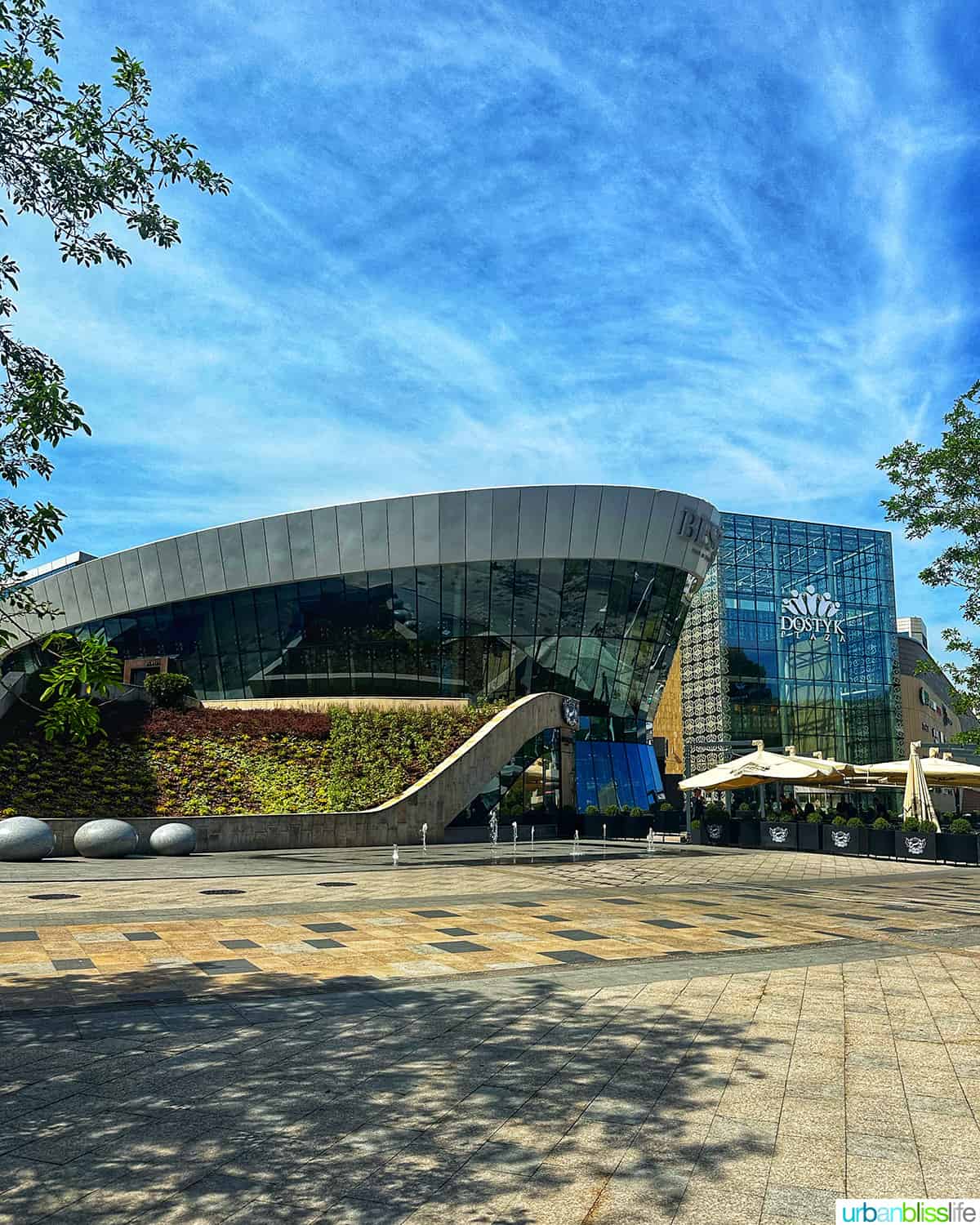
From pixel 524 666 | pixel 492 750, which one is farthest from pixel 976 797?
pixel 492 750

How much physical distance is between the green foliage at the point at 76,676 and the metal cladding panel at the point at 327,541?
115 ft

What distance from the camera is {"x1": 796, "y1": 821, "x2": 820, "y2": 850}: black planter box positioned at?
2850 centimetres

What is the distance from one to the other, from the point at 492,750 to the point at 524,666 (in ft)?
28.5

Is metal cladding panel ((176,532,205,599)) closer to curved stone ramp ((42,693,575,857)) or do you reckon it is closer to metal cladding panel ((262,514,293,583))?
metal cladding panel ((262,514,293,583))

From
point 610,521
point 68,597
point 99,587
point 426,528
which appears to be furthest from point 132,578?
point 610,521

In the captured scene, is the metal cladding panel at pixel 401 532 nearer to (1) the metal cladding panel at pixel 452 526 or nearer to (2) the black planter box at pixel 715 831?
(1) the metal cladding panel at pixel 452 526

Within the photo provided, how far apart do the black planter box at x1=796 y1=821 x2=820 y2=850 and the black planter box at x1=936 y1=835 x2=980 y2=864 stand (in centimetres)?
420

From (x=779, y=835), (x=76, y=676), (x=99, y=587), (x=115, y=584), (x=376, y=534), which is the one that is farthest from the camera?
(x=99, y=587)

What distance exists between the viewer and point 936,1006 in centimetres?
856

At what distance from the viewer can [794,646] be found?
75.1 metres

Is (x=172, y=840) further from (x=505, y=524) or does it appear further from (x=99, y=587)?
(x=99, y=587)

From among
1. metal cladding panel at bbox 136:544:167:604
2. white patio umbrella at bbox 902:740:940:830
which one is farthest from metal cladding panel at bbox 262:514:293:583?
white patio umbrella at bbox 902:740:940:830

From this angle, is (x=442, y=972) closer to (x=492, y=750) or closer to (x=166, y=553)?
(x=492, y=750)

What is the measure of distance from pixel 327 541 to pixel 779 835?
2235cm
